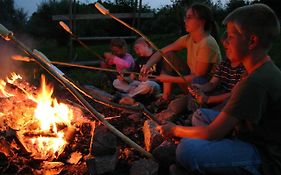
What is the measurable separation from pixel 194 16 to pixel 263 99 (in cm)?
231

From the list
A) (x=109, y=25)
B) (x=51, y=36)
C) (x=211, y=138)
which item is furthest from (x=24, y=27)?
(x=211, y=138)

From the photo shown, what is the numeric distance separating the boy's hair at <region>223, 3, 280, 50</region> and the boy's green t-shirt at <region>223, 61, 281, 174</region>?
178mm

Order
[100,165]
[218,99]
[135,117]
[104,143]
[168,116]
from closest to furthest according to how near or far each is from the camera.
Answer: [100,165] < [104,143] < [218,99] < [168,116] < [135,117]

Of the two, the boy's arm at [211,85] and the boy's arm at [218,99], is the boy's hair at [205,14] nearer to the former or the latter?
the boy's arm at [211,85]

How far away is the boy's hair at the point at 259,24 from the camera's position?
271cm

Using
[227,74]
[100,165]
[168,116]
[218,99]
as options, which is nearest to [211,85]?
[227,74]

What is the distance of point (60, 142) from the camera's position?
4.09 metres

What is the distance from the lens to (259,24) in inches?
107

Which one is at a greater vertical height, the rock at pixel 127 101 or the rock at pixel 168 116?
the rock at pixel 127 101

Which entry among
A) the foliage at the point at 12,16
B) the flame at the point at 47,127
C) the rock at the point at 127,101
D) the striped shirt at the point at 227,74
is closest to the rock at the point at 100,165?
the flame at the point at 47,127

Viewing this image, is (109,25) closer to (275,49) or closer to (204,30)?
(275,49)

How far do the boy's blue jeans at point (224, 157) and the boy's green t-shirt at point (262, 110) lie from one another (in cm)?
7

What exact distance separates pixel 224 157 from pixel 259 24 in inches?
34.9

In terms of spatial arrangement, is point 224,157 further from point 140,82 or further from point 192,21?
point 140,82
